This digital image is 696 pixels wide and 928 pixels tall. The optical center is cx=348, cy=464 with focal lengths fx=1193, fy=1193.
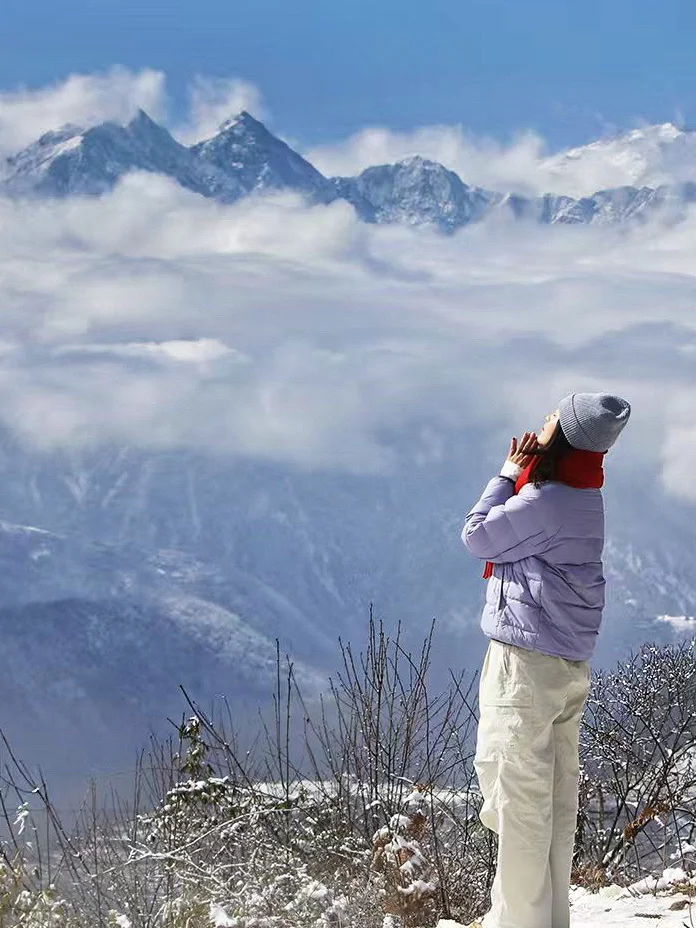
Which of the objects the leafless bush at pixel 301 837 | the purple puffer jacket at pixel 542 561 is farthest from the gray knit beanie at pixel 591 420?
the leafless bush at pixel 301 837

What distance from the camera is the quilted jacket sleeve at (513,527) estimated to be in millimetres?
4016

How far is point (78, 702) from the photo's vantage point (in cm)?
19062

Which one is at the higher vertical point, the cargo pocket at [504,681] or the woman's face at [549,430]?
the woman's face at [549,430]

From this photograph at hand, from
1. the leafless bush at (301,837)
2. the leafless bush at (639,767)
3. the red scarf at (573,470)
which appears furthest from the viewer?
the leafless bush at (639,767)

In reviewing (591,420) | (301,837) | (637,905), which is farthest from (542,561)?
(301,837)

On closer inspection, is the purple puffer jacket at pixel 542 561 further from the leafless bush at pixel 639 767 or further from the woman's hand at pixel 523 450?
the leafless bush at pixel 639 767

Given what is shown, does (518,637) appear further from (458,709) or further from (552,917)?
(458,709)

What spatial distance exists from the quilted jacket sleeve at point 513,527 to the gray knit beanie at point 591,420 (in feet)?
0.74

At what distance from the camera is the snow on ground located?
4664mm

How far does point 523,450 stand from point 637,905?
2158 mm

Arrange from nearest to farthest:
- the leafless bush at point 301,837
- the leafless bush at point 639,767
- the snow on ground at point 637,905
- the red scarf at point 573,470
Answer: the red scarf at point 573,470
the snow on ground at point 637,905
the leafless bush at point 301,837
the leafless bush at point 639,767

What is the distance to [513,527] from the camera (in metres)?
4.02

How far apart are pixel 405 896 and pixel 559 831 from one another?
1046mm

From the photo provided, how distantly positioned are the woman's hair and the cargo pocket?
0.59 meters
